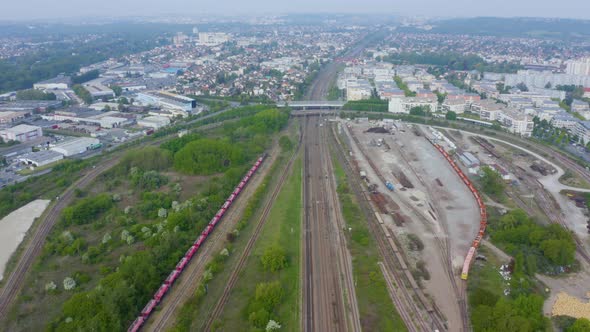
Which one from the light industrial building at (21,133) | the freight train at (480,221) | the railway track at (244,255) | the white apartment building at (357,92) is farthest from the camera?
the white apartment building at (357,92)

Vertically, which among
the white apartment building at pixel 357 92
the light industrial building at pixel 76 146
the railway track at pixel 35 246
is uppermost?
the white apartment building at pixel 357 92

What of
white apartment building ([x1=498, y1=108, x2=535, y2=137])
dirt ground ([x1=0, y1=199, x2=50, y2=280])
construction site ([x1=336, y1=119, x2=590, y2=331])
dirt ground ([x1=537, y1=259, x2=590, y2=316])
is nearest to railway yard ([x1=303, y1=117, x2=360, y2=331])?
construction site ([x1=336, y1=119, x2=590, y2=331])

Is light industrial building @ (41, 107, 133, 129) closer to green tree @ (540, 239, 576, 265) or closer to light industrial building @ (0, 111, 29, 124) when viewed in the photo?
light industrial building @ (0, 111, 29, 124)

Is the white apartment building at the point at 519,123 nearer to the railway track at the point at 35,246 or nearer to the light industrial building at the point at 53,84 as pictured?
the railway track at the point at 35,246

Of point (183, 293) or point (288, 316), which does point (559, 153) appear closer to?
point (288, 316)

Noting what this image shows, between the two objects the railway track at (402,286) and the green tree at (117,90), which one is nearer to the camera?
the railway track at (402,286)

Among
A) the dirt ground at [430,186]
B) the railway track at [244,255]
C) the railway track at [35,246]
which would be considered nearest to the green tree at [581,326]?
the dirt ground at [430,186]

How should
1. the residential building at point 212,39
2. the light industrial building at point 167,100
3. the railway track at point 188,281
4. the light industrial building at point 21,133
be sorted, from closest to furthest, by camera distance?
1. the railway track at point 188,281
2. the light industrial building at point 21,133
3. the light industrial building at point 167,100
4. the residential building at point 212,39


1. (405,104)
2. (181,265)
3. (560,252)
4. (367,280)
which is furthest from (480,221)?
(405,104)

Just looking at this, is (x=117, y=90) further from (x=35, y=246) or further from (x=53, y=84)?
(x=35, y=246)
